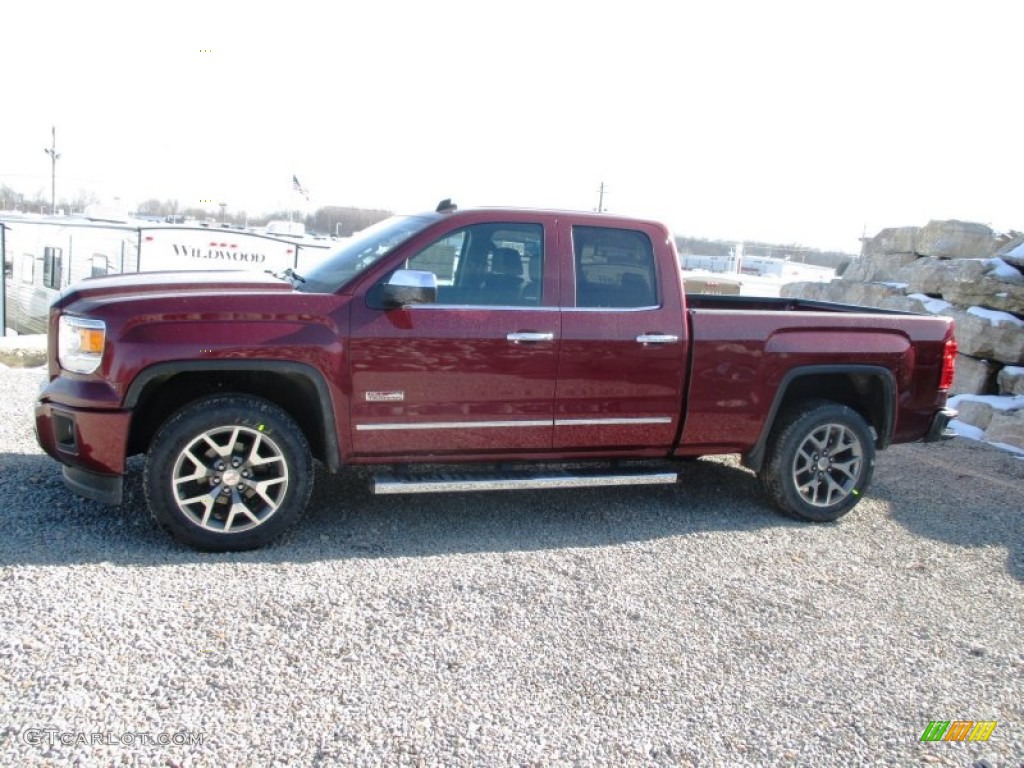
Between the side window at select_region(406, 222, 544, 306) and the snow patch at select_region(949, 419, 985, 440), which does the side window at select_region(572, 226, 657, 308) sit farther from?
the snow patch at select_region(949, 419, 985, 440)

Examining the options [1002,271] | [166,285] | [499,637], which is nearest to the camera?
[499,637]

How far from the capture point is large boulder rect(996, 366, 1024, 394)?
911 centimetres

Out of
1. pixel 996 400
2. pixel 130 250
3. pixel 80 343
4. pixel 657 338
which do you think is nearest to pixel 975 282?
pixel 996 400

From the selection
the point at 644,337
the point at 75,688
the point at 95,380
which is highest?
the point at 644,337

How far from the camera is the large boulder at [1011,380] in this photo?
9109 millimetres

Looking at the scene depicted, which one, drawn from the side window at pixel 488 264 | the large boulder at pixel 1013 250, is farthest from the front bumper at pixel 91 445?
the large boulder at pixel 1013 250

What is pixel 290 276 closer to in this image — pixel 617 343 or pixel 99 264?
pixel 617 343

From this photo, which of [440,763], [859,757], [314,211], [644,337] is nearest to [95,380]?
[440,763]

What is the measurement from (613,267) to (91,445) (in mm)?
3049

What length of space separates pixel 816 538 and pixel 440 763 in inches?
129

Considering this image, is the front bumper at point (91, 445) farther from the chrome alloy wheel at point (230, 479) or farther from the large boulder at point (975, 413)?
the large boulder at point (975, 413)

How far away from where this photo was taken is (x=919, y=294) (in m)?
11.1

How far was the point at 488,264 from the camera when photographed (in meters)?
4.64

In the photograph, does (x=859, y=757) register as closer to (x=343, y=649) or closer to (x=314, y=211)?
(x=343, y=649)
